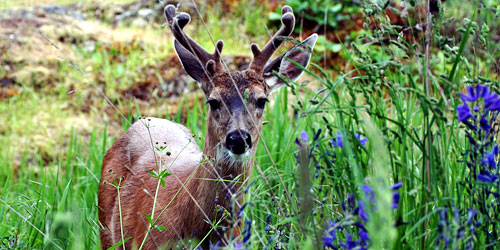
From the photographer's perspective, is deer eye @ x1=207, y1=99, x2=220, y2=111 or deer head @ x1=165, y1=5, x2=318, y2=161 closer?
deer head @ x1=165, y1=5, x2=318, y2=161

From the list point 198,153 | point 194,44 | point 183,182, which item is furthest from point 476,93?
point 198,153

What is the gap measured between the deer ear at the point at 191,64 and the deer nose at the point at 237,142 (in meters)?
0.68

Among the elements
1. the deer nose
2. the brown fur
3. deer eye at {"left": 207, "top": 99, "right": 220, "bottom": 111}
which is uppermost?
deer eye at {"left": 207, "top": 99, "right": 220, "bottom": 111}

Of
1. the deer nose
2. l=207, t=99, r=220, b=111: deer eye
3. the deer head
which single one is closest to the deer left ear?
the deer head

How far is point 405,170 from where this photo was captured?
1.84 m

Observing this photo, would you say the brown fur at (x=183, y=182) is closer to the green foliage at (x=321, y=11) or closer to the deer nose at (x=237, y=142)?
the deer nose at (x=237, y=142)

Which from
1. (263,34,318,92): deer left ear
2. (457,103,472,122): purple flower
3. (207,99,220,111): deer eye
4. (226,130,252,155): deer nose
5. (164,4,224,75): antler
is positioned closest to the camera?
(457,103,472,122): purple flower

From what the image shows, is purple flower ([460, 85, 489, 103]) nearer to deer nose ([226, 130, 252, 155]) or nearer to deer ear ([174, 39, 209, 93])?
deer nose ([226, 130, 252, 155])

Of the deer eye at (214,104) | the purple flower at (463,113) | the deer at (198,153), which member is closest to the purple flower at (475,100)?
the purple flower at (463,113)

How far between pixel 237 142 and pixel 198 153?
123cm

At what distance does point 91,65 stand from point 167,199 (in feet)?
15.0

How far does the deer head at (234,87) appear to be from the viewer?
3125mm

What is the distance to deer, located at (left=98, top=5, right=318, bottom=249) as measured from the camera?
10.2ft

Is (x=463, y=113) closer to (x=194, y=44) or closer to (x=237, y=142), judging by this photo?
(x=237, y=142)
